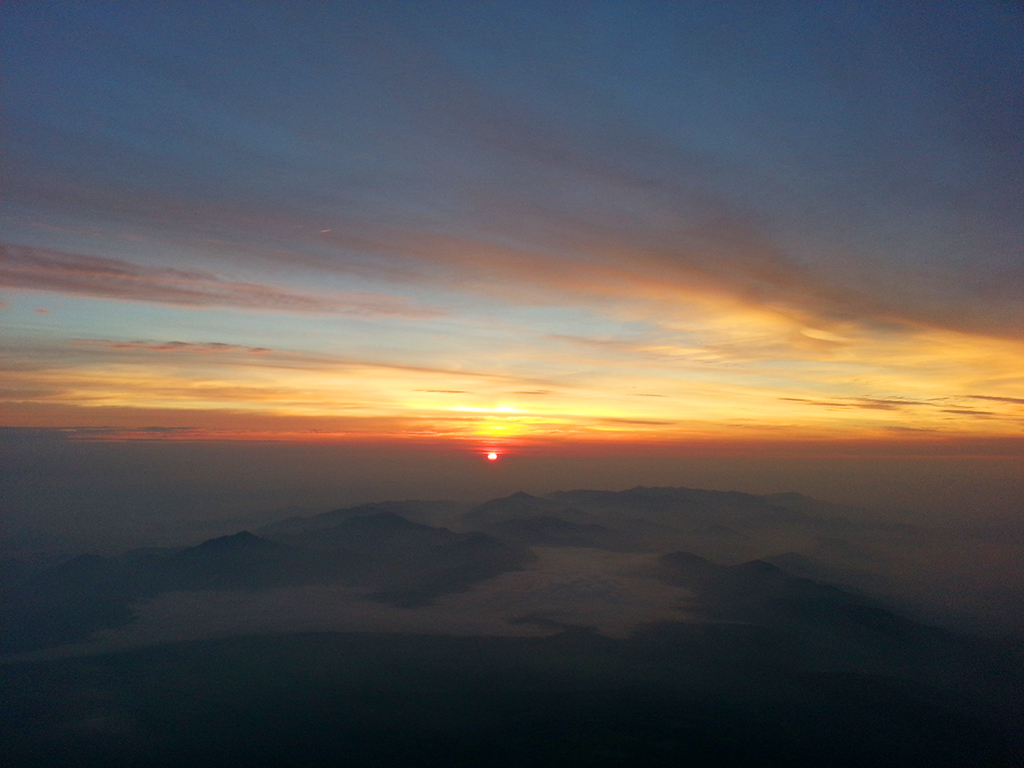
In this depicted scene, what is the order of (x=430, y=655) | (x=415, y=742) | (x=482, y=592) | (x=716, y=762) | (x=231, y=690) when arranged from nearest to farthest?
(x=716, y=762) → (x=415, y=742) → (x=231, y=690) → (x=430, y=655) → (x=482, y=592)

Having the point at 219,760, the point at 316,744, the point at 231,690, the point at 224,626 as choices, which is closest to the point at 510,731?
the point at 316,744

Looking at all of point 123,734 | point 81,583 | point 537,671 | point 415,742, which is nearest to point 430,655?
point 537,671

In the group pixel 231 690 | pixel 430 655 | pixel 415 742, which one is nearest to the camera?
pixel 415 742

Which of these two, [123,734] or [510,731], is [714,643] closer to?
[510,731]

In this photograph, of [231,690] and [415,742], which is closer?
[415,742]

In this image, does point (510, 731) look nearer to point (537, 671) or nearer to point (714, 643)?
point (537, 671)

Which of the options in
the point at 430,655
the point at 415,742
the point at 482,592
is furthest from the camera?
the point at 482,592
